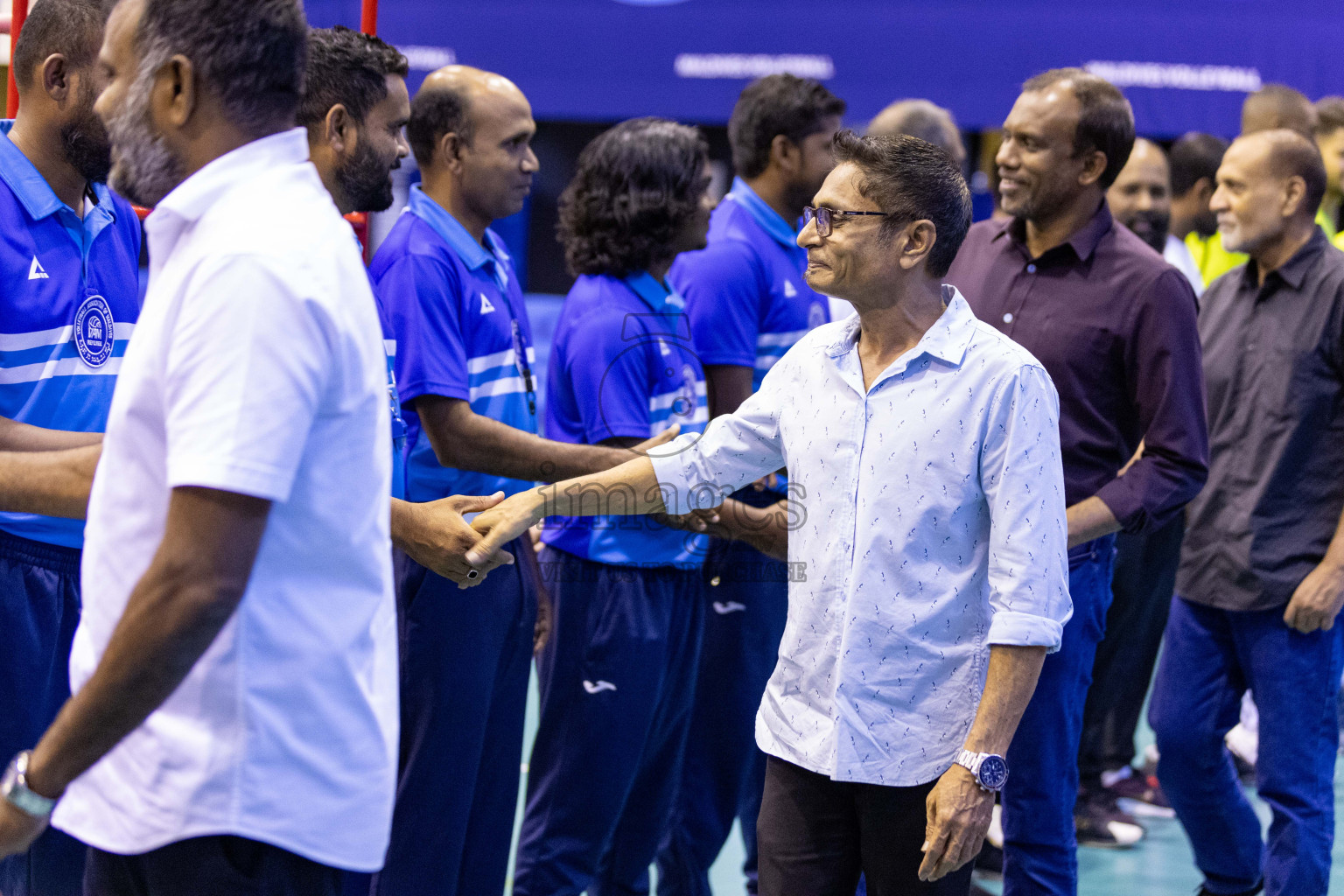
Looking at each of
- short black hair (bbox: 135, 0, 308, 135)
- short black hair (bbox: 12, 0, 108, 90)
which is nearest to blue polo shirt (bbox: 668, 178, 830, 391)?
short black hair (bbox: 12, 0, 108, 90)

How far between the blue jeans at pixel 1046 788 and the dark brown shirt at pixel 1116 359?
350 mm

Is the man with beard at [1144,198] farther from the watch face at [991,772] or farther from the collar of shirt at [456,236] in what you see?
the watch face at [991,772]

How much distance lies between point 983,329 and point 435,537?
1.06 meters

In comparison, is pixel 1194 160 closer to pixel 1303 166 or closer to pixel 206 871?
pixel 1303 166

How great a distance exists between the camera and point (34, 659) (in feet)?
7.83

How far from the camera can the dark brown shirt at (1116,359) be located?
2.95m

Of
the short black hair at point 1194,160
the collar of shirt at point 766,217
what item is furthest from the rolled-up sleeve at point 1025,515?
the short black hair at point 1194,160

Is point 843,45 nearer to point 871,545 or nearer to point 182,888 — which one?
point 871,545

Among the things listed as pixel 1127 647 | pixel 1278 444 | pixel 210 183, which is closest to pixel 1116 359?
pixel 1278 444

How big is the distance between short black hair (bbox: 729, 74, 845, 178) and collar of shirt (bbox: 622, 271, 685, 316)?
85 centimetres

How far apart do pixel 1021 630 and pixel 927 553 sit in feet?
0.64

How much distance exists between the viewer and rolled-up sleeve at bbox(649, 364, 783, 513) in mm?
2367

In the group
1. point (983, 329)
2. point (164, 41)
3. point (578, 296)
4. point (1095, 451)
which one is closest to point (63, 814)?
point (164, 41)

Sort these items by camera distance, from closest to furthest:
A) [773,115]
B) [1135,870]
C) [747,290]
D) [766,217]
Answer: [747,290], [766,217], [773,115], [1135,870]
